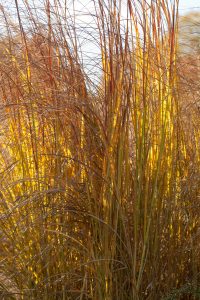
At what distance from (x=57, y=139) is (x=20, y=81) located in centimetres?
40

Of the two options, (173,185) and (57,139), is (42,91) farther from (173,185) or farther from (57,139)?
A: (173,185)

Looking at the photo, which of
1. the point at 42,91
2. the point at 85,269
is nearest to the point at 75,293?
the point at 85,269

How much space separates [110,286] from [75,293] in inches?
8.6

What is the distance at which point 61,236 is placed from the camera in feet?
8.04

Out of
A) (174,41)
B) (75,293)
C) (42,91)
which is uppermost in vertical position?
(174,41)

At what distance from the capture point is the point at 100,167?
2.39 metres

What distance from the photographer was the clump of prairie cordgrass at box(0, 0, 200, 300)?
7.70 feet

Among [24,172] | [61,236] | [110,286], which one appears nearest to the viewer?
[110,286]

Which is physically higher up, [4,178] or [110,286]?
[4,178]

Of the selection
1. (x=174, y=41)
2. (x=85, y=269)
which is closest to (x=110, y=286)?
(x=85, y=269)

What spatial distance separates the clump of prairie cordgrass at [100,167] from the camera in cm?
235

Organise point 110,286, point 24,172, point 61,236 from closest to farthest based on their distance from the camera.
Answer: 1. point 110,286
2. point 61,236
3. point 24,172

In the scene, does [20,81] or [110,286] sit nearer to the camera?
[110,286]

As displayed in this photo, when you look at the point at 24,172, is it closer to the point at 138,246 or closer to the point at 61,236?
the point at 61,236
